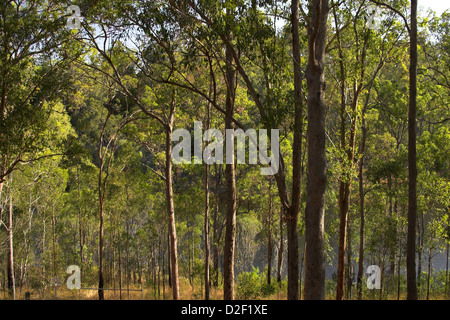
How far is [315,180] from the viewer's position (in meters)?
6.44

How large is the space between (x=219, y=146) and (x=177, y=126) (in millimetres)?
2276

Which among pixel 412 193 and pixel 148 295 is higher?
pixel 412 193

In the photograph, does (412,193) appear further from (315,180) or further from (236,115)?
(236,115)

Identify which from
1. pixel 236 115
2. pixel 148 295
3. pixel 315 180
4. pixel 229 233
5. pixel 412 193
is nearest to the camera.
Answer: pixel 315 180

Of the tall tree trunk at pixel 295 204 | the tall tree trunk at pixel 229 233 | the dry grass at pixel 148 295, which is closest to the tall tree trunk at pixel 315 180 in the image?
the tall tree trunk at pixel 295 204

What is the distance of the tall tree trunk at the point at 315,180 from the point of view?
6.38 m

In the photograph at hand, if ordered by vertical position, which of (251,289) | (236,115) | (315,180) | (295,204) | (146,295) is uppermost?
(236,115)

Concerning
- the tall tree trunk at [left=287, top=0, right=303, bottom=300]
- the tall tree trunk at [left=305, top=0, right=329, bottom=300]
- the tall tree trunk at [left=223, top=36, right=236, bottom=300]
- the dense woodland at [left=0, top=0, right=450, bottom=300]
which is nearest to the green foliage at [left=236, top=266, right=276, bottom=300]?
the dense woodland at [left=0, top=0, right=450, bottom=300]

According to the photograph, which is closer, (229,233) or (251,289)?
(229,233)

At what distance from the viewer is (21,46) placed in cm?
1091

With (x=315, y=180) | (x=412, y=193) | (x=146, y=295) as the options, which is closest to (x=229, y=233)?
(x=315, y=180)

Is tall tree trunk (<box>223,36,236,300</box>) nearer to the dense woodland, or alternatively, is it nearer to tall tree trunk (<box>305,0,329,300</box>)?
the dense woodland
